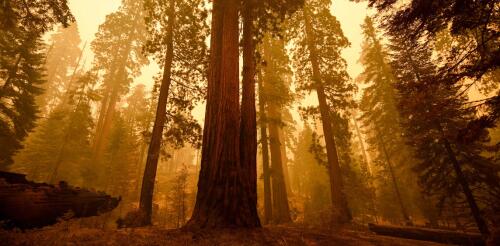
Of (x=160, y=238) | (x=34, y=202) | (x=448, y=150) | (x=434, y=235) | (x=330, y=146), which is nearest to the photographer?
(x=160, y=238)

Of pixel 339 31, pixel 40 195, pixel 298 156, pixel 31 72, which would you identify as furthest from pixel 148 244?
pixel 298 156

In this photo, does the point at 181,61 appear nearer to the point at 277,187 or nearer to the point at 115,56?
the point at 277,187

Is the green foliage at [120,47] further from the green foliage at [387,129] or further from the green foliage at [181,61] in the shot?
the green foliage at [387,129]

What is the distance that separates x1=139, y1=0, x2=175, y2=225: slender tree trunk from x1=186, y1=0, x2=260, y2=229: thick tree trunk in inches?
207

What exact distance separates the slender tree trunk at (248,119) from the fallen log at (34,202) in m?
Answer: 4.42

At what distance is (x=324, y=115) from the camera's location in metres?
13.2

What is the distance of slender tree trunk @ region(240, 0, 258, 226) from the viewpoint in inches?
211

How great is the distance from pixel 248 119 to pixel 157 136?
20.1ft

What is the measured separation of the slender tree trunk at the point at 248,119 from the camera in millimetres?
5354

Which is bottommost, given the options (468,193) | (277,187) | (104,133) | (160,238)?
(160,238)

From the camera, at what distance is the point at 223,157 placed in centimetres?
521

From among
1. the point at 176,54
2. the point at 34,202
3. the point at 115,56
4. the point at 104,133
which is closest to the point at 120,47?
the point at 115,56

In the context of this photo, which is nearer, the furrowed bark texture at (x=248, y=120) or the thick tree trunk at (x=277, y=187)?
the furrowed bark texture at (x=248, y=120)

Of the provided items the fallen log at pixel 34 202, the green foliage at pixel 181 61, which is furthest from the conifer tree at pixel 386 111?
the fallen log at pixel 34 202
